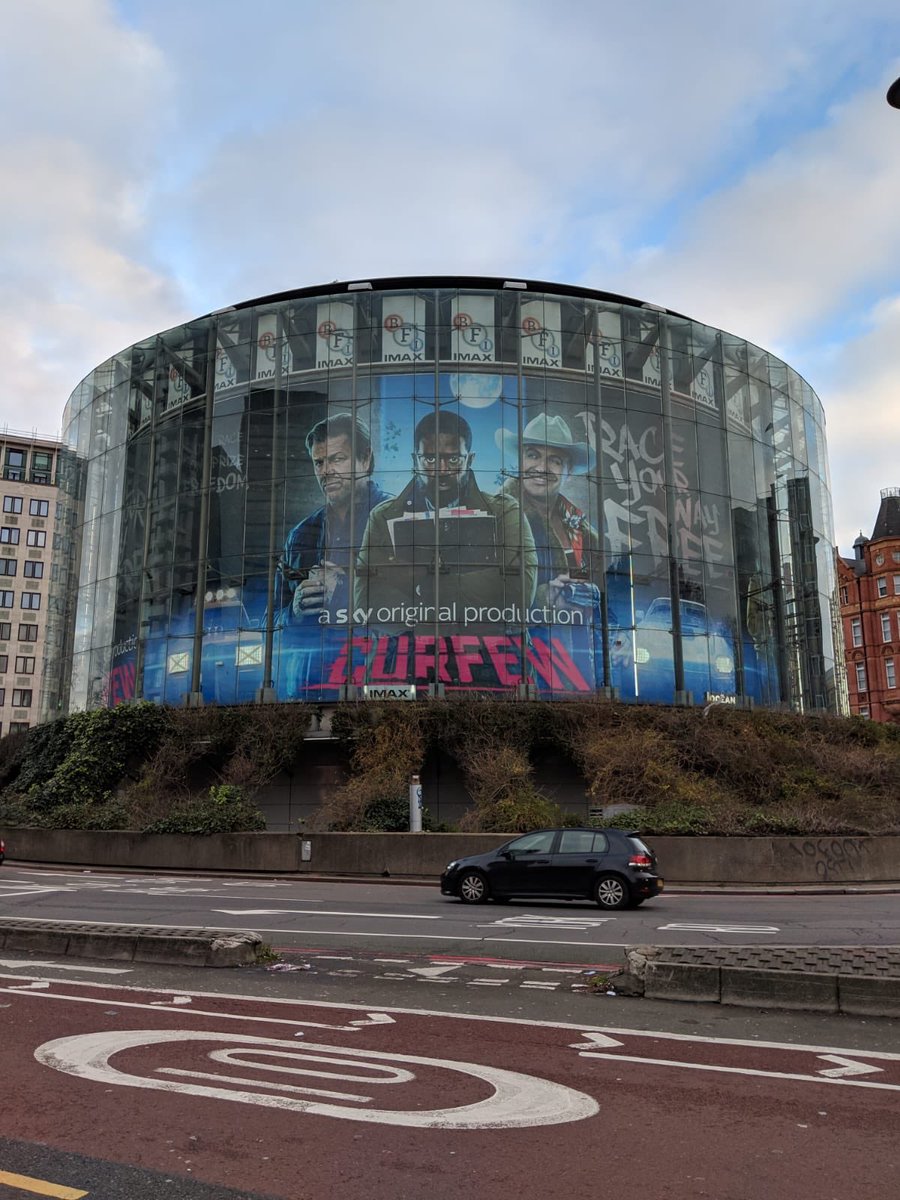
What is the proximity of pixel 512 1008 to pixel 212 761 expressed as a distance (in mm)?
28306

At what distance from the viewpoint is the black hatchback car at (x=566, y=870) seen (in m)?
17.5

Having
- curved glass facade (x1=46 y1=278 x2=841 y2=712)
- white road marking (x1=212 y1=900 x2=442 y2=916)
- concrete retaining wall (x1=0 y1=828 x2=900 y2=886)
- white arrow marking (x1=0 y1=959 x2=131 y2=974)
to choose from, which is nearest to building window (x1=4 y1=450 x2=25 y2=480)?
curved glass facade (x1=46 y1=278 x2=841 y2=712)

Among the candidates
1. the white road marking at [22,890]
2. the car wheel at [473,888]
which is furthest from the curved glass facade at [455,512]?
the car wheel at [473,888]

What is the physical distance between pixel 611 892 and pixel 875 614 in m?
70.7

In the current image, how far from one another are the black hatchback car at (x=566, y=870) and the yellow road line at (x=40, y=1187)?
13.9 m

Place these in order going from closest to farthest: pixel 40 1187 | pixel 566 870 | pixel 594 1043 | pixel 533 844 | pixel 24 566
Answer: pixel 40 1187, pixel 594 1043, pixel 566 870, pixel 533 844, pixel 24 566

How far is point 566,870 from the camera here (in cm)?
1783

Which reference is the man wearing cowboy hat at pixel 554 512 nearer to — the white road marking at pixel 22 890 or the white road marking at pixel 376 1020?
the white road marking at pixel 22 890

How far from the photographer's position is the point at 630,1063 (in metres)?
6.81

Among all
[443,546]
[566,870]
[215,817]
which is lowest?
[566,870]

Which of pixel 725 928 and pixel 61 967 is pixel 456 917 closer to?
pixel 725 928

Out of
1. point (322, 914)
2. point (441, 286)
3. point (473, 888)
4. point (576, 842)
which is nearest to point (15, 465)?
point (441, 286)

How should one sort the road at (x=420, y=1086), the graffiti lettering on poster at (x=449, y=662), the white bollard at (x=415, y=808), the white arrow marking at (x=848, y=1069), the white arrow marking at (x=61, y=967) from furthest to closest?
the graffiti lettering on poster at (x=449, y=662)
the white bollard at (x=415, y=808)
the white arrow marking at (x=61, y=967)
the white arrow marking at (x=848, y=1069)
the road at (x=420, y=1086)

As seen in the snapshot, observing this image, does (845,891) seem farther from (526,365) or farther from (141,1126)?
(526,365)
